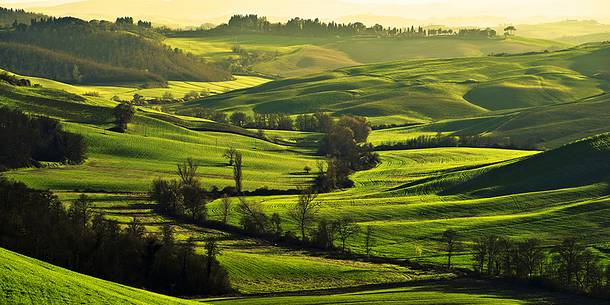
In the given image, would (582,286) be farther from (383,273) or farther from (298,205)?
(298,205)

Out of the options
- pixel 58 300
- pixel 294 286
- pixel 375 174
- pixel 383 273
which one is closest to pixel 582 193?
pixel 375 174

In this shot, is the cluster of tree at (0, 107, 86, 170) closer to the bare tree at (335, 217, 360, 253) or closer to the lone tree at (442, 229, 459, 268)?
the bare tree at (335, 217, 360, 253)

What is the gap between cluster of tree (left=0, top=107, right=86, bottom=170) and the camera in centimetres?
14338

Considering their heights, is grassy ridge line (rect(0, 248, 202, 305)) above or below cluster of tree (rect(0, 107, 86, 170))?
above

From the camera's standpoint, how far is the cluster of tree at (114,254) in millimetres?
75375

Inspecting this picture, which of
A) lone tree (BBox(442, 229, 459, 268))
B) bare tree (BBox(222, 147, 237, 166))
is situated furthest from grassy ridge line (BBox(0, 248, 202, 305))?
bare tree (BBox(222, 147, 237, 166))

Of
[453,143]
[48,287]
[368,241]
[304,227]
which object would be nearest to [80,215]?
[304,227]

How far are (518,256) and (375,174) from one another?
68698 millimetres

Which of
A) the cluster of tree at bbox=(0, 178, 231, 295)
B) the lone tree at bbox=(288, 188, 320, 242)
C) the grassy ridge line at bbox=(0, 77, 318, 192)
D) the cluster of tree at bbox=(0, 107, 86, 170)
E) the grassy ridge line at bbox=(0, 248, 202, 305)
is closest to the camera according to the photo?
the grassy ridge line at bbox=(0, 248, 202, 305)

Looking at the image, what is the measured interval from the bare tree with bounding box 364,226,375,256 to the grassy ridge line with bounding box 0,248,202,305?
1615 inches

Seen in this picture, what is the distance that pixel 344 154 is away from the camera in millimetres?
173000

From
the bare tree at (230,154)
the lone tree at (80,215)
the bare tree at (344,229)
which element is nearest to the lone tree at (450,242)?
the bare tree at (344,229)

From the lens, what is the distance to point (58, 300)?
4959cm

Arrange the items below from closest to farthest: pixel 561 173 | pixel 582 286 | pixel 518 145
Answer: pixel 582 286 < pixel 561 173 < pixel 518 145
